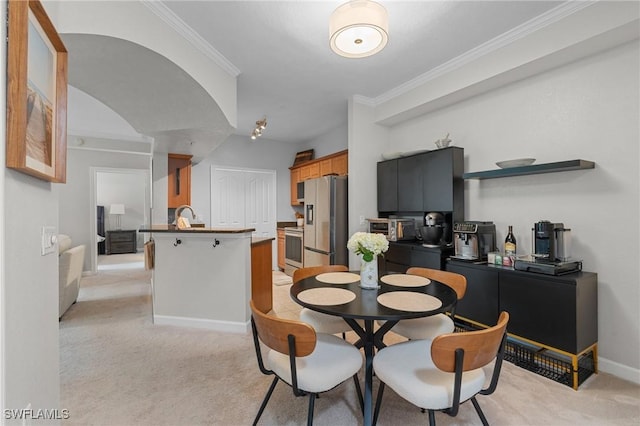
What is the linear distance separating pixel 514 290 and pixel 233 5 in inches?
122

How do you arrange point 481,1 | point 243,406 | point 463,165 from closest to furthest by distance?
point 243,406 → point 481,1 → point 463,165

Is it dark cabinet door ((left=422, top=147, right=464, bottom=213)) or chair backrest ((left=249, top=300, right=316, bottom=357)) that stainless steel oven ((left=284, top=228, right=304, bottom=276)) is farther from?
chair backrest ((left=249, top=300, right=316, bottom=357))

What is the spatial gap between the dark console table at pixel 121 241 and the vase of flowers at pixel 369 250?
28.0ft

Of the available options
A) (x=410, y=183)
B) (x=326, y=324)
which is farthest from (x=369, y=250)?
(x=410, y=183)

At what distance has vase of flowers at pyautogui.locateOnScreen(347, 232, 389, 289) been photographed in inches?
75.1

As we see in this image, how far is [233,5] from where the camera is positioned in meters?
2.22

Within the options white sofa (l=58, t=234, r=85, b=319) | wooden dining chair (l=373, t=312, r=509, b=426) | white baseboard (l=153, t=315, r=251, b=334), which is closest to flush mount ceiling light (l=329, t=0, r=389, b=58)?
wooden dining chair (l=373, t=312, r=509, b=426)

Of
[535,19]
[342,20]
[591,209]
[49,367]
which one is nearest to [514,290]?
[591,209]

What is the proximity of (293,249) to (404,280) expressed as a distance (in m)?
3.68

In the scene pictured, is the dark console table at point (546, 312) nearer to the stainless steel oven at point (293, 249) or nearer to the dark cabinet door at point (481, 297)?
the dark cabinet door at point (481, 297)

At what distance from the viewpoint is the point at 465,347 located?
4.00ft

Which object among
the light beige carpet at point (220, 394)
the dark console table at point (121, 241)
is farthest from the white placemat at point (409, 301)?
the dark console table at point (121, 241)

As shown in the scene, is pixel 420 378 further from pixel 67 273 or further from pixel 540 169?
pixel 67 273

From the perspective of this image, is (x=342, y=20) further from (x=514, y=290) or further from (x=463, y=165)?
(x=514, y=290)
